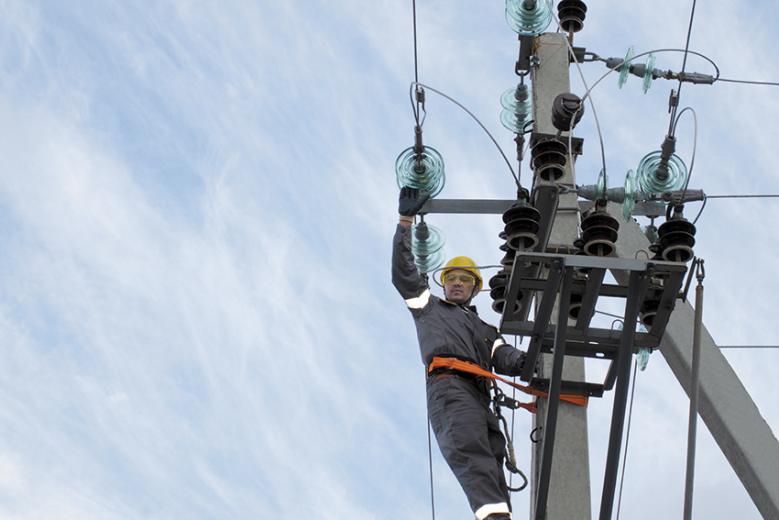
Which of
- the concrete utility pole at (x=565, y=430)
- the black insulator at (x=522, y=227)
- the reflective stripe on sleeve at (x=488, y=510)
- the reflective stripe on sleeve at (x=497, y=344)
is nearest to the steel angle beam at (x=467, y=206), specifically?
the concrete utility pole at (x=565, y=430)

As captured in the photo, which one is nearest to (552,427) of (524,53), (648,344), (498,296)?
(648,344)

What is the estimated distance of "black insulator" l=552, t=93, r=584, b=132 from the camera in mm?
5020

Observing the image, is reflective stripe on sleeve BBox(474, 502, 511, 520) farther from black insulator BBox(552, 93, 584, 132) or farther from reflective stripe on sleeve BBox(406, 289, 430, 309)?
black insulator BBox(552, 93, 584, 132)

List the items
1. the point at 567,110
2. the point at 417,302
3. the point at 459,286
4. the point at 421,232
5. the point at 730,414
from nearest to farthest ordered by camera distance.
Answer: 1. the point at 567,110
2. the point at 730,414
3. the point at 417,302
4. the point at 459,286
5. the point at 421,232

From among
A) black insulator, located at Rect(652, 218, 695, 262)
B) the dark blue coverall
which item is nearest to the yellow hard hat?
the dark blue coverall

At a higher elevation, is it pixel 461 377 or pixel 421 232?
pixel 421 232

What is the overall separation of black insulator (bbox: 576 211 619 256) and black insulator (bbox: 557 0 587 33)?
3407 mm

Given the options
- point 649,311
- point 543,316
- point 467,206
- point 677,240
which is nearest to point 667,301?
point 649,311

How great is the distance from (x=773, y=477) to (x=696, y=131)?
2.07 metres

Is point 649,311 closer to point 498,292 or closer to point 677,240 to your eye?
point 677,240

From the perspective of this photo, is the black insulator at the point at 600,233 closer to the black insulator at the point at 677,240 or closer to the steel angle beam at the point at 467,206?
the black insulator at the point at 677,240

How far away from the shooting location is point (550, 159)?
454 cm

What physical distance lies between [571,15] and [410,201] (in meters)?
2.58

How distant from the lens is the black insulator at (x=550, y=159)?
14.9 ft
